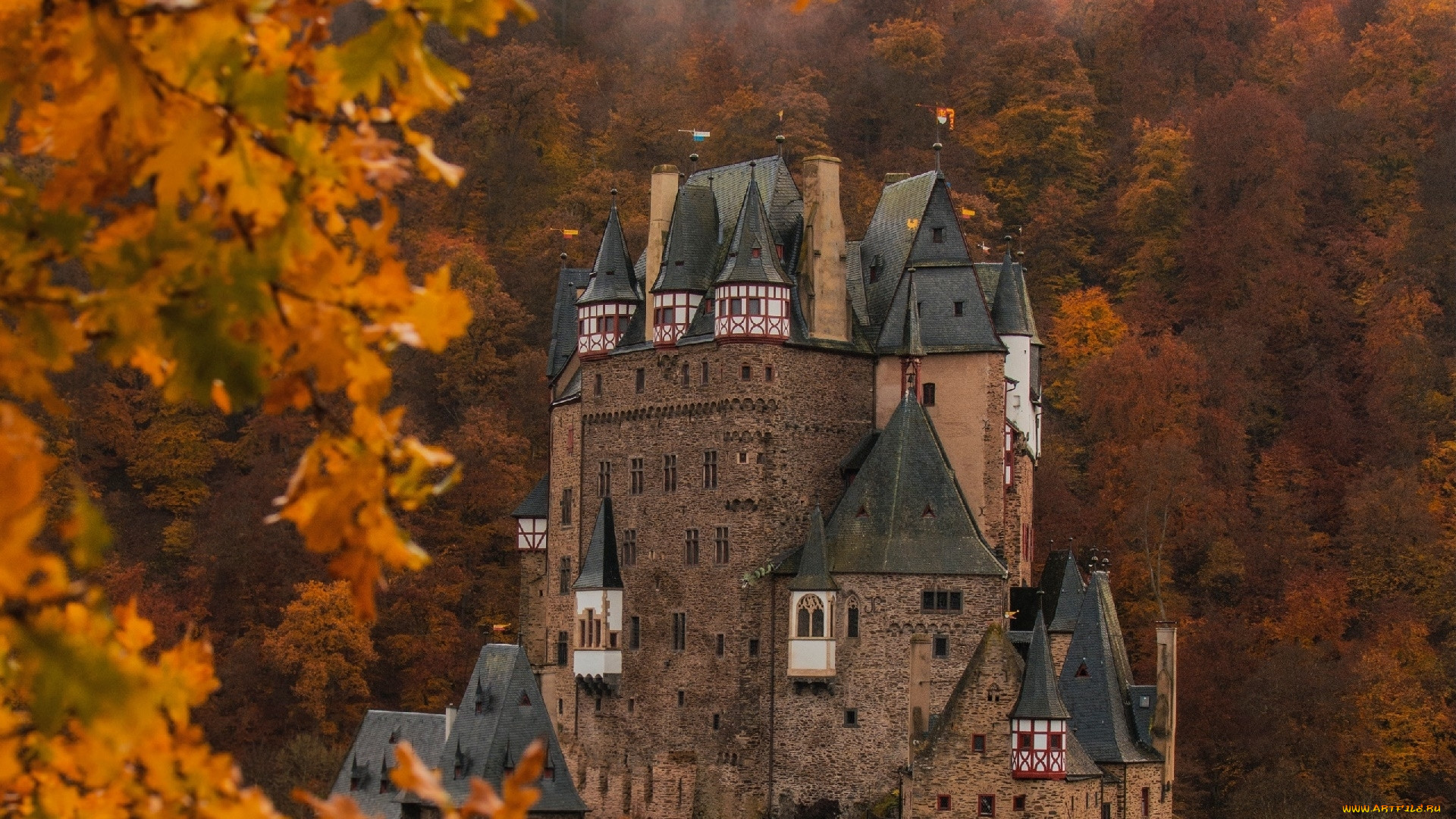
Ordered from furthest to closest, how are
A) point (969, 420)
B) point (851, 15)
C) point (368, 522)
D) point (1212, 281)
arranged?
point (851, 15)
point (1212, 281)
point (969, 420)
point (368, 522)

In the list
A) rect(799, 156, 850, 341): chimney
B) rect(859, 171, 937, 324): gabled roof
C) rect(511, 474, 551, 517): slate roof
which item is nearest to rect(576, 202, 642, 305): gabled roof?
rect(799, 156, 850, 341): chimney

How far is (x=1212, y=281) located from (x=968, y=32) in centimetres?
→ 1933

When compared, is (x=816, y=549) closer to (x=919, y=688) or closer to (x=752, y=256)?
(x=919, y=688)

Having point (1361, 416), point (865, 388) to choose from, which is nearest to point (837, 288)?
point (865, 388)

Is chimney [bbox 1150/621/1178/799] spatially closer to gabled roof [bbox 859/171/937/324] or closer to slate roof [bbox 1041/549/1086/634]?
slate roof [bbox 1041/549/1086/634]

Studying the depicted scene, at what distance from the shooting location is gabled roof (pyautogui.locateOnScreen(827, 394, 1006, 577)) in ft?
139

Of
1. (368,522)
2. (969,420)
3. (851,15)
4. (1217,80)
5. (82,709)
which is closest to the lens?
(82,709)

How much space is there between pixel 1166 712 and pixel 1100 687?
4.92 ft

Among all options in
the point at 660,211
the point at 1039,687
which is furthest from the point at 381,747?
the point at 1039,687

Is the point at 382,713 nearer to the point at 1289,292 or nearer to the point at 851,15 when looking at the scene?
the point at 1289,292

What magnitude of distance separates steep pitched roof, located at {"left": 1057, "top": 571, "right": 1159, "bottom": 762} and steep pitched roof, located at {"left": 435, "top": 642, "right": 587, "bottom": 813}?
10.3m

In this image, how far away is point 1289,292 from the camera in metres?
68.3

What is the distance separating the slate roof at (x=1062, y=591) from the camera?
46.1 m

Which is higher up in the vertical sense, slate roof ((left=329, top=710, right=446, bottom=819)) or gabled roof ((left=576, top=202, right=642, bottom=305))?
gabled roof ((left=576, top=202, right=642, bottom=305))
